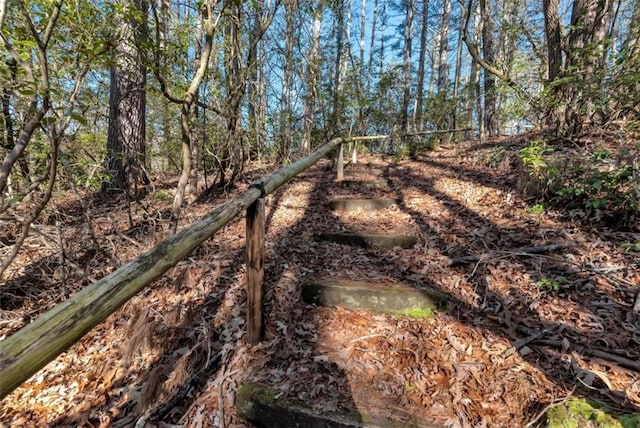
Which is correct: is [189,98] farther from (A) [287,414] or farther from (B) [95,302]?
(A) [287,414]

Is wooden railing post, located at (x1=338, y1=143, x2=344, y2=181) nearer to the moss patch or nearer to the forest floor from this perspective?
the forest floor

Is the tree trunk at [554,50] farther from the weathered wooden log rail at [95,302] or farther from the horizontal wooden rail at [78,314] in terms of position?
the horizontal wooden rail at [78,314]

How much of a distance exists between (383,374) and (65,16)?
3.64 meters

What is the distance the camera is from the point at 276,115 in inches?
252

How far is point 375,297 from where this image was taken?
2.43 meters

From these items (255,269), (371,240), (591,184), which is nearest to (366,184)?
(371,240)

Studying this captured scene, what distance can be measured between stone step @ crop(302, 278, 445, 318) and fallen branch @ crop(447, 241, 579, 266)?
624 mm

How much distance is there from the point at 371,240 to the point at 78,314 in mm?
2804

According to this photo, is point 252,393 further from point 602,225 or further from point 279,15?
point 279,15

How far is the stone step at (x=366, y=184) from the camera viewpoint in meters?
5.36

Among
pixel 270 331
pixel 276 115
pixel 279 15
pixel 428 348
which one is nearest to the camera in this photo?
pixel 428 348

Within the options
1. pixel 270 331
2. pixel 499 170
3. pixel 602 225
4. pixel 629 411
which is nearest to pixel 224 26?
pixel 270 331

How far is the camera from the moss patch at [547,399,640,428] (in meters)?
1.37

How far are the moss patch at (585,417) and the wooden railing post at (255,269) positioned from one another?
1645 mm
